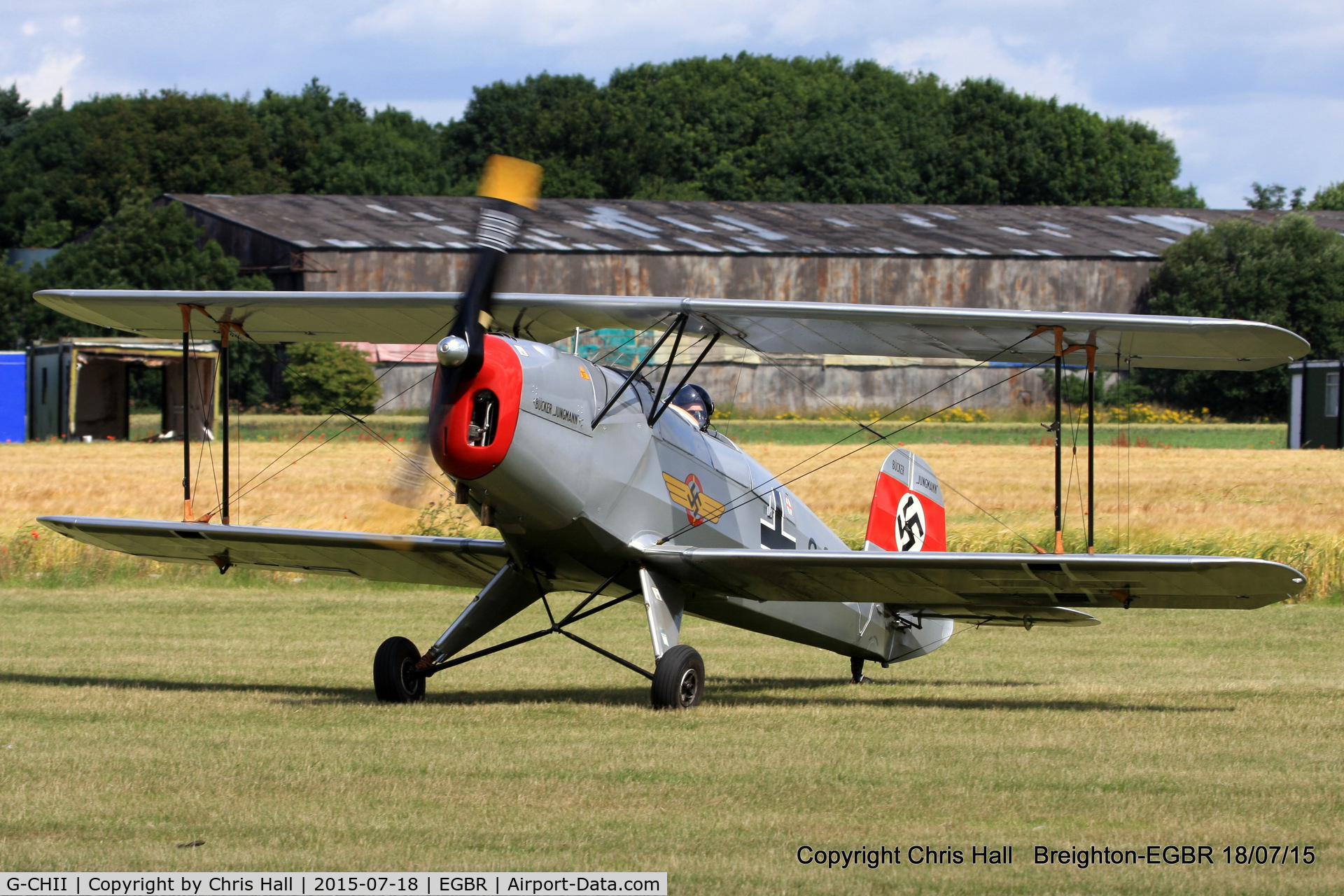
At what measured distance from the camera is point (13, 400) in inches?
1702

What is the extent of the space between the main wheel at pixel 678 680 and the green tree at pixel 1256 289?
48.8 meters

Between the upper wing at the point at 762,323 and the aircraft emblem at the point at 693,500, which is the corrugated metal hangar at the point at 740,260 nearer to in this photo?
the upper wing at the point at 762,323

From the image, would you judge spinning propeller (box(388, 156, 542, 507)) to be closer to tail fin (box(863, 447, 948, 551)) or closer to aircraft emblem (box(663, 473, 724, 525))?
aircraft emblem (box(663, 473, 724, 525))

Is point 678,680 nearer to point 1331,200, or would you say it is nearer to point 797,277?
point 797,277

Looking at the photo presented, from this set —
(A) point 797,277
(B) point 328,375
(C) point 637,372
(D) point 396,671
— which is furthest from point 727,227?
(D) point 396,671

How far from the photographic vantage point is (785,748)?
785cm

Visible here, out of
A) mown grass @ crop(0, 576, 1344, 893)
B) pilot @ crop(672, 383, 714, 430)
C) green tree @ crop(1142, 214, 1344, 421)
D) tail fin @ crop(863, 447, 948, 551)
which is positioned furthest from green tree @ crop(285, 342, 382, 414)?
pilot @ crop(672, 383, 714, 430)

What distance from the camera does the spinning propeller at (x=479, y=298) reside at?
27.7ft

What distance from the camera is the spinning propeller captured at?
845 cm

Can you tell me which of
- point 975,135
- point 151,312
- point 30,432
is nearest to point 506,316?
point 151,312

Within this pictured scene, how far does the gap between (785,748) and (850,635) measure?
165 inches

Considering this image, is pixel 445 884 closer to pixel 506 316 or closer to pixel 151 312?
pixel 506 316

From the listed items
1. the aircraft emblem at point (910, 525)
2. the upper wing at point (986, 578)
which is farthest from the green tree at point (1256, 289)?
the upper wing at point (986, 578)

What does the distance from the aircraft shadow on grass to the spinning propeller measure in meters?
1.72
